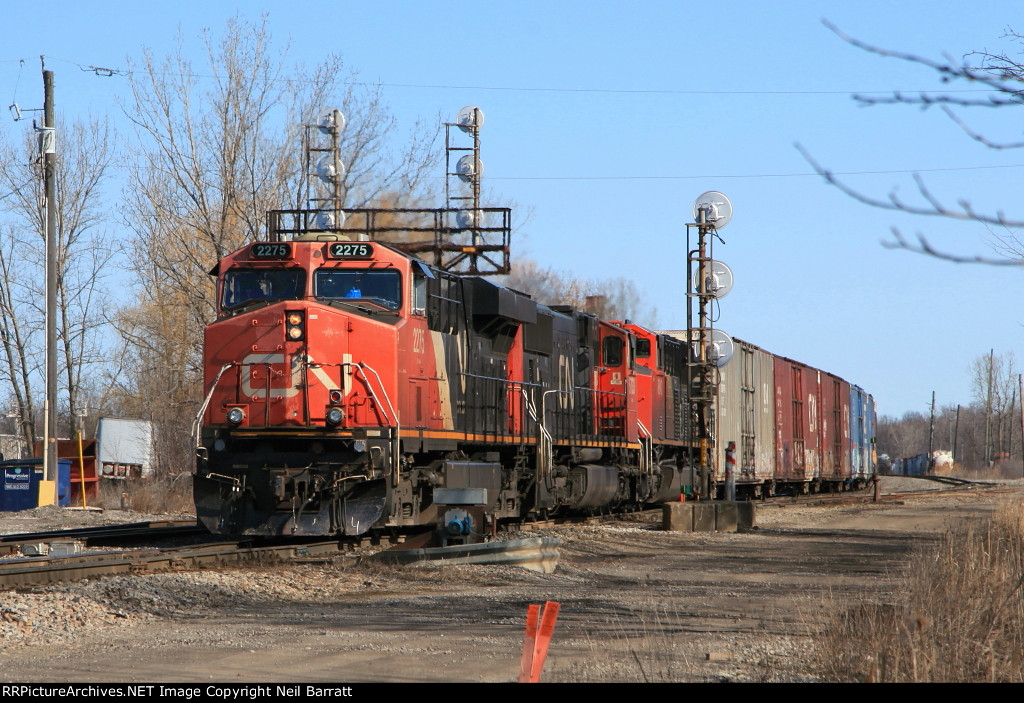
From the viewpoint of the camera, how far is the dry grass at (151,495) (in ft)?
82.8

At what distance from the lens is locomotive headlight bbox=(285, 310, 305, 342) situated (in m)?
13.3

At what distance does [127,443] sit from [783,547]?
24813mm

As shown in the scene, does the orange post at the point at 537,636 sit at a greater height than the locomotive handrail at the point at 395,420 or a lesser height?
lesser

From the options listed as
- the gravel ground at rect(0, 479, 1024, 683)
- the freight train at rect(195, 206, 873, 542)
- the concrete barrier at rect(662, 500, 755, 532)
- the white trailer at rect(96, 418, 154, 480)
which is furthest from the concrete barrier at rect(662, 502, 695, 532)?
the white trailer at rect(96, 418, 154, 480)

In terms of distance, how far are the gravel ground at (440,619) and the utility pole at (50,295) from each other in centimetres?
1275

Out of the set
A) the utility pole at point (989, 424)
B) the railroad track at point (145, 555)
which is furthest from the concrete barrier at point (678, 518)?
the utility pole at point (989, 424)

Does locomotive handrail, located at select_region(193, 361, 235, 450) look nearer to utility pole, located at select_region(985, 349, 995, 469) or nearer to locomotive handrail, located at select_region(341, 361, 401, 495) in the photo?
locomotive handrail, located at select_region(341, 361, 401, 495)

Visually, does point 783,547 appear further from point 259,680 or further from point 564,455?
point 259,680

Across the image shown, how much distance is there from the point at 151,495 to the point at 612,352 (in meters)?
12.3

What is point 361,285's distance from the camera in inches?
547

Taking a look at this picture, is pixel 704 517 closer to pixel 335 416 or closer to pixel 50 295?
pixel 335 416

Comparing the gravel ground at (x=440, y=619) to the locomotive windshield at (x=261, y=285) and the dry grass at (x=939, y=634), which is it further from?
the locomotive windshield at (x=261, y=285)

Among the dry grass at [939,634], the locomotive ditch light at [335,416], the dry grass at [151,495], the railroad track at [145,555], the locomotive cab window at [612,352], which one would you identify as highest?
the locomotive cab window at [612,352]
